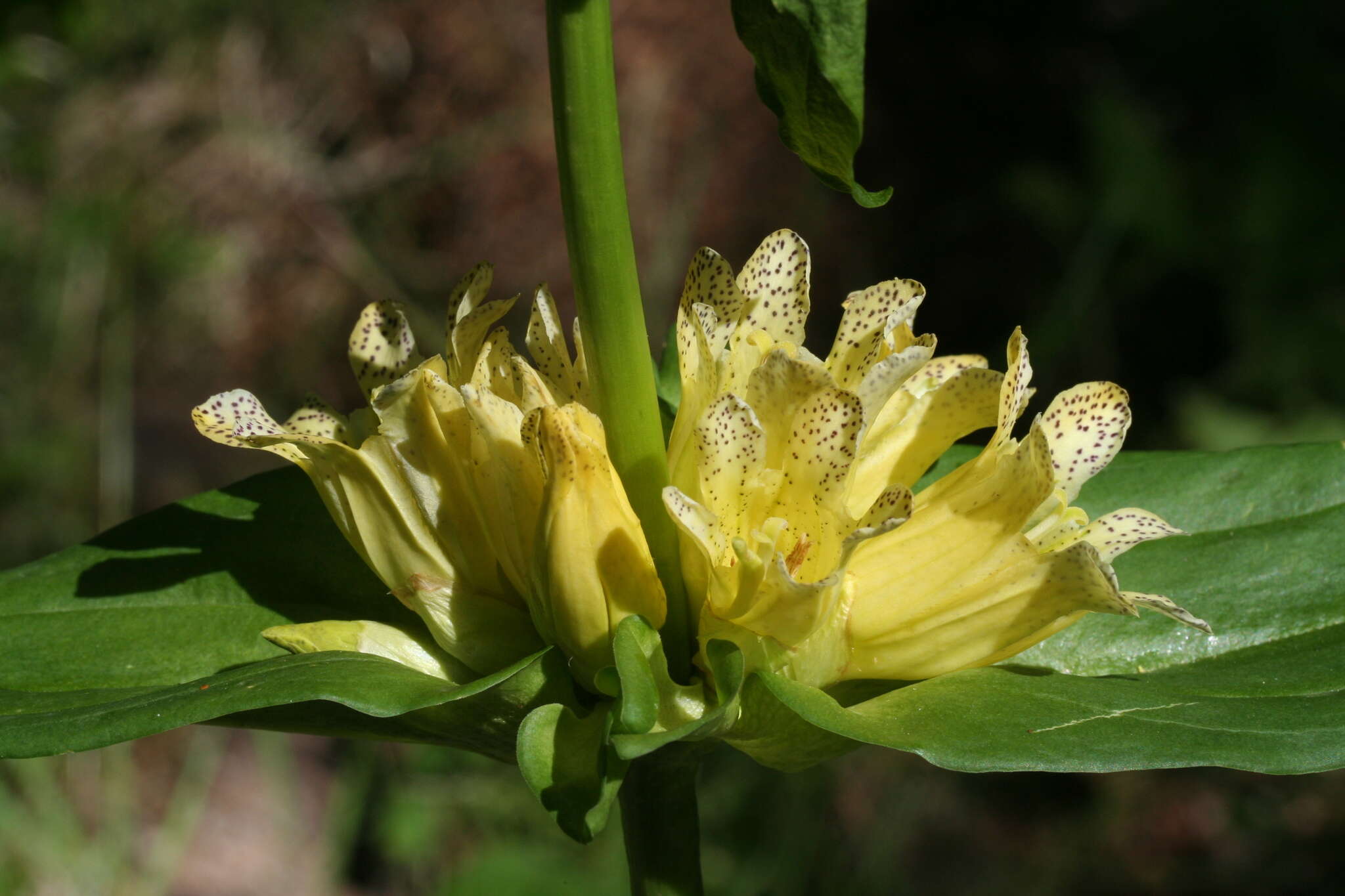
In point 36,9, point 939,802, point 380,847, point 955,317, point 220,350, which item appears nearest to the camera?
point 36,9

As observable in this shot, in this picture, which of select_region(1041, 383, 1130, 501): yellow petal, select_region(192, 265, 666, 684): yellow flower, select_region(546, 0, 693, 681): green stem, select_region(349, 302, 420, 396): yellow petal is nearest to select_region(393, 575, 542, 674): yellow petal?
select_region(192, 265, 666, 684): yellow flower

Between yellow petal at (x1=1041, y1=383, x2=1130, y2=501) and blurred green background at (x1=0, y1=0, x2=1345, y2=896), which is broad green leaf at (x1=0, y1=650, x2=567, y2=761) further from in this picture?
blurred green background at (x1=0, y1=0, x2=1345, y2=896)

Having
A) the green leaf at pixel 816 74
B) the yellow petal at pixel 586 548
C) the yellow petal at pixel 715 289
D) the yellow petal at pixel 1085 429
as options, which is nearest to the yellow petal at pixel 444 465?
the yellow petal at pixel 586 548

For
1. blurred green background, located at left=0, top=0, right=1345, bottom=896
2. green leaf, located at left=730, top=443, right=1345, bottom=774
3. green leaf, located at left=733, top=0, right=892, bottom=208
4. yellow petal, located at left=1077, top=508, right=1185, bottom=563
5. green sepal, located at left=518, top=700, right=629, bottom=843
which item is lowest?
blurred green background, located at left=0, top=0, right=1345, bottom=896

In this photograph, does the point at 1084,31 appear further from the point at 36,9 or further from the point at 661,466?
the point at 661,466

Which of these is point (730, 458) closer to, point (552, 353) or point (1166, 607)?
point (552, 353)

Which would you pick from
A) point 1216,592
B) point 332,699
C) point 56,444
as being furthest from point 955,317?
point 332,699

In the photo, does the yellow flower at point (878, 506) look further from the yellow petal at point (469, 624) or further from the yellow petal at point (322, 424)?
the yellow petal at point (322, 424)
